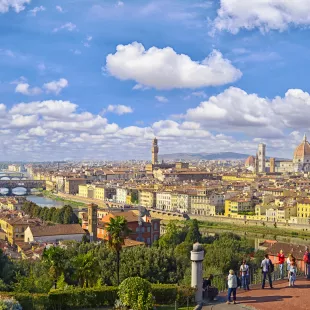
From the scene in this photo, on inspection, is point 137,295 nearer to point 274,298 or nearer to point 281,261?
point 274,298

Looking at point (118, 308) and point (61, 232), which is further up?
point (118, 308)

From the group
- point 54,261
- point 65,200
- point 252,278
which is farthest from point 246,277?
point 65,200

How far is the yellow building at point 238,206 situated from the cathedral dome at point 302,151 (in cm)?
6912

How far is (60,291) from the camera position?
8586 millimetres

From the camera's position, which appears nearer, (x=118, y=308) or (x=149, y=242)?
(x=118, y=308)

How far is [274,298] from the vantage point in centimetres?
879

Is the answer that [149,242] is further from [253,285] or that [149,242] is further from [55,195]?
[55,195]

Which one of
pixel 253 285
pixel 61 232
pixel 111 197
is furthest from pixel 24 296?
pixel 111 197

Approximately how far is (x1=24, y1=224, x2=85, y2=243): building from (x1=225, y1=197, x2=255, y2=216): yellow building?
25.9 metres

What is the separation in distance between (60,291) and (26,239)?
2290 cm

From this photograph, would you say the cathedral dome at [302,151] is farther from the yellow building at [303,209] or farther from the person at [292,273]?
the person at [292,273]

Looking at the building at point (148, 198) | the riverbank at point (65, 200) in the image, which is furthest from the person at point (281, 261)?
the riverbank at point (65, 200)

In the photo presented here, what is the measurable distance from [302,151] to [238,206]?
7145 cm

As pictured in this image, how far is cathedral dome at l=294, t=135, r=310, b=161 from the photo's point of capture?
11775cm
